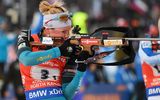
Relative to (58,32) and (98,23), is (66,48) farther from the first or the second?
(98,23)

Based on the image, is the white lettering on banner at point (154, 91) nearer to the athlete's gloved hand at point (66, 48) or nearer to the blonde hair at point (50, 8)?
the blonde hair at point (50, 8)

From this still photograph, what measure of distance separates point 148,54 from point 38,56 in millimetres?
2019

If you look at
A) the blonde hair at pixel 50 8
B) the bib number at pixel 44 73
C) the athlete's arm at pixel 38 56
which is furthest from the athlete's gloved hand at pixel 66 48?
the blonde hair at pixel 50 8

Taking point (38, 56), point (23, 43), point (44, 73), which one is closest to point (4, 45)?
point (44, 73)

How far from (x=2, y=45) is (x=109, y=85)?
331 cm

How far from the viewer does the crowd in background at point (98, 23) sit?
1617 cm

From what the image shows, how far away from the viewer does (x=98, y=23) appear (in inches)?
942

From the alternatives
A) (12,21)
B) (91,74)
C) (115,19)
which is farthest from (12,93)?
(115,19)

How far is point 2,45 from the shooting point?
59.9ft

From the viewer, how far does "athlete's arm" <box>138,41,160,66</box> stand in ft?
31.7

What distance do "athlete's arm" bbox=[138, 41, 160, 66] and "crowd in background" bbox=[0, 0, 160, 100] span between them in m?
2.93

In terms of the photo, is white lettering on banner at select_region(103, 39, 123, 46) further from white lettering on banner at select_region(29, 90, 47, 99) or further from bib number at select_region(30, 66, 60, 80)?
white lettering on banner at select_region(29, 90, 47, 99)

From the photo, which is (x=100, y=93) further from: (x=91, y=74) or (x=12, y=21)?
(x=12, y=21)

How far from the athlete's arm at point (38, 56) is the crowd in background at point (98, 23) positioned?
4.78 m
